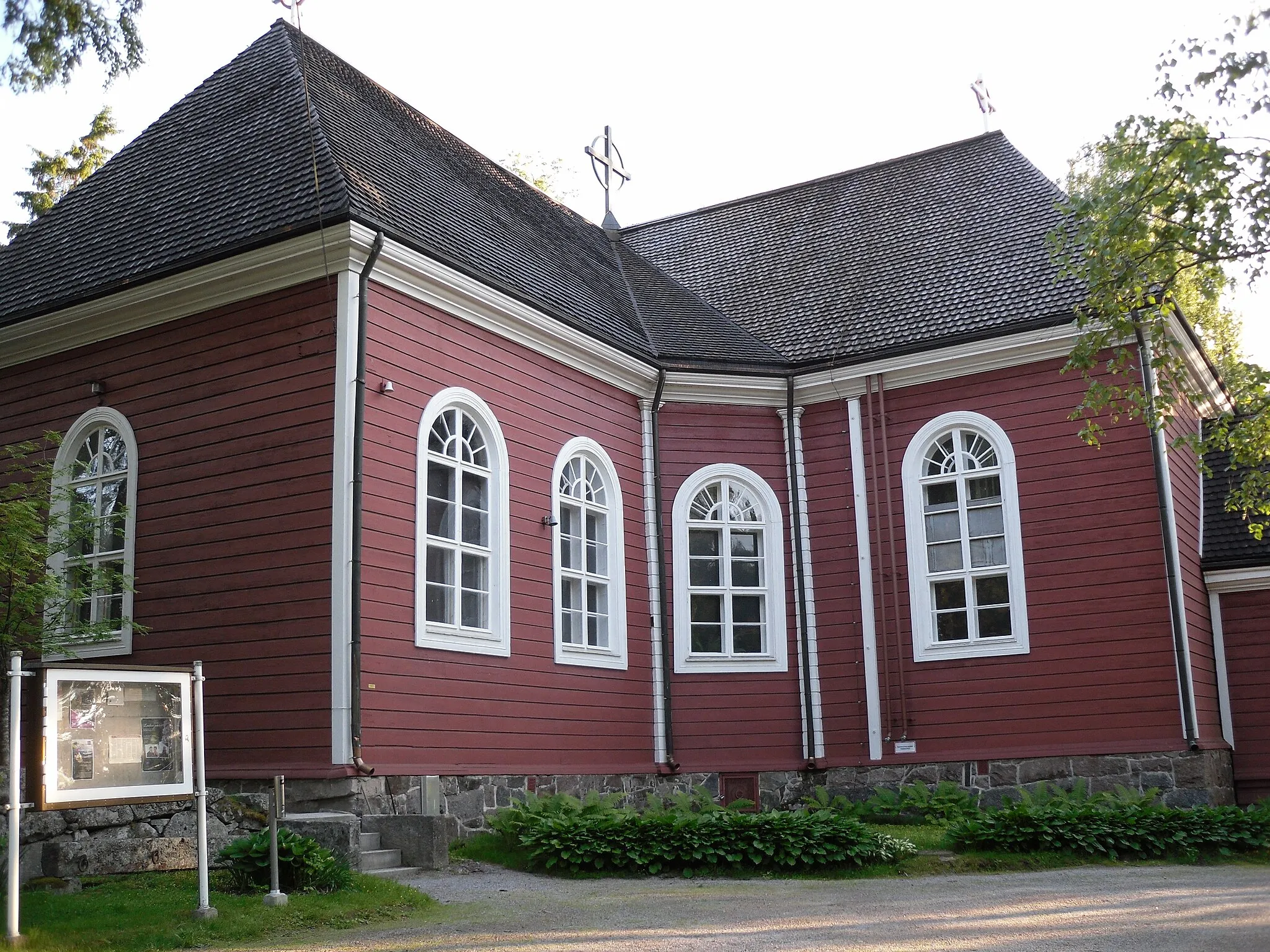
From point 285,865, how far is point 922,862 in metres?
5.27

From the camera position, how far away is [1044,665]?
14883mm

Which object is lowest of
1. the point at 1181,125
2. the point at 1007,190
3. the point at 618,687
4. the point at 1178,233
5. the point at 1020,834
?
the point at 1020,834

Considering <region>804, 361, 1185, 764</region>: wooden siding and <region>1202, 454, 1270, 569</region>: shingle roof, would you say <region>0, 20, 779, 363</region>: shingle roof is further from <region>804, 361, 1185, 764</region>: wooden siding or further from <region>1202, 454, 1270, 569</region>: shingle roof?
<region>1202, 454, 1270, 569</region>: shingle roof

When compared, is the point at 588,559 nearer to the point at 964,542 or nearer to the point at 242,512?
the point at 242,512

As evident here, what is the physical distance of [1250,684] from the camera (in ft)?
51.9

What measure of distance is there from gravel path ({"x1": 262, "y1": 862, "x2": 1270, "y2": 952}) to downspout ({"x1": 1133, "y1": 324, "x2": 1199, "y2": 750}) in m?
3.65

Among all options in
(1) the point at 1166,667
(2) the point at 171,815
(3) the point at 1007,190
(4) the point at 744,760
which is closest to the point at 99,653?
(2) the point at 171,815

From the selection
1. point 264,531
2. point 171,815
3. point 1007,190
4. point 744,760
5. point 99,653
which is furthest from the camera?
point 1007,190

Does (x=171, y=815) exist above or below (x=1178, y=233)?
below

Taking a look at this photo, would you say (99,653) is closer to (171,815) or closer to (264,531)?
(264,531)

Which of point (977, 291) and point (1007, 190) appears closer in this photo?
point (977, 291)

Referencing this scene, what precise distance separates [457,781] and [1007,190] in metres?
12.0

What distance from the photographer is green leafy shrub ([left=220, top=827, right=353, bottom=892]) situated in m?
8.73

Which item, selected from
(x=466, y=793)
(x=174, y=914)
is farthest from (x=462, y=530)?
(x=174, y=914)
